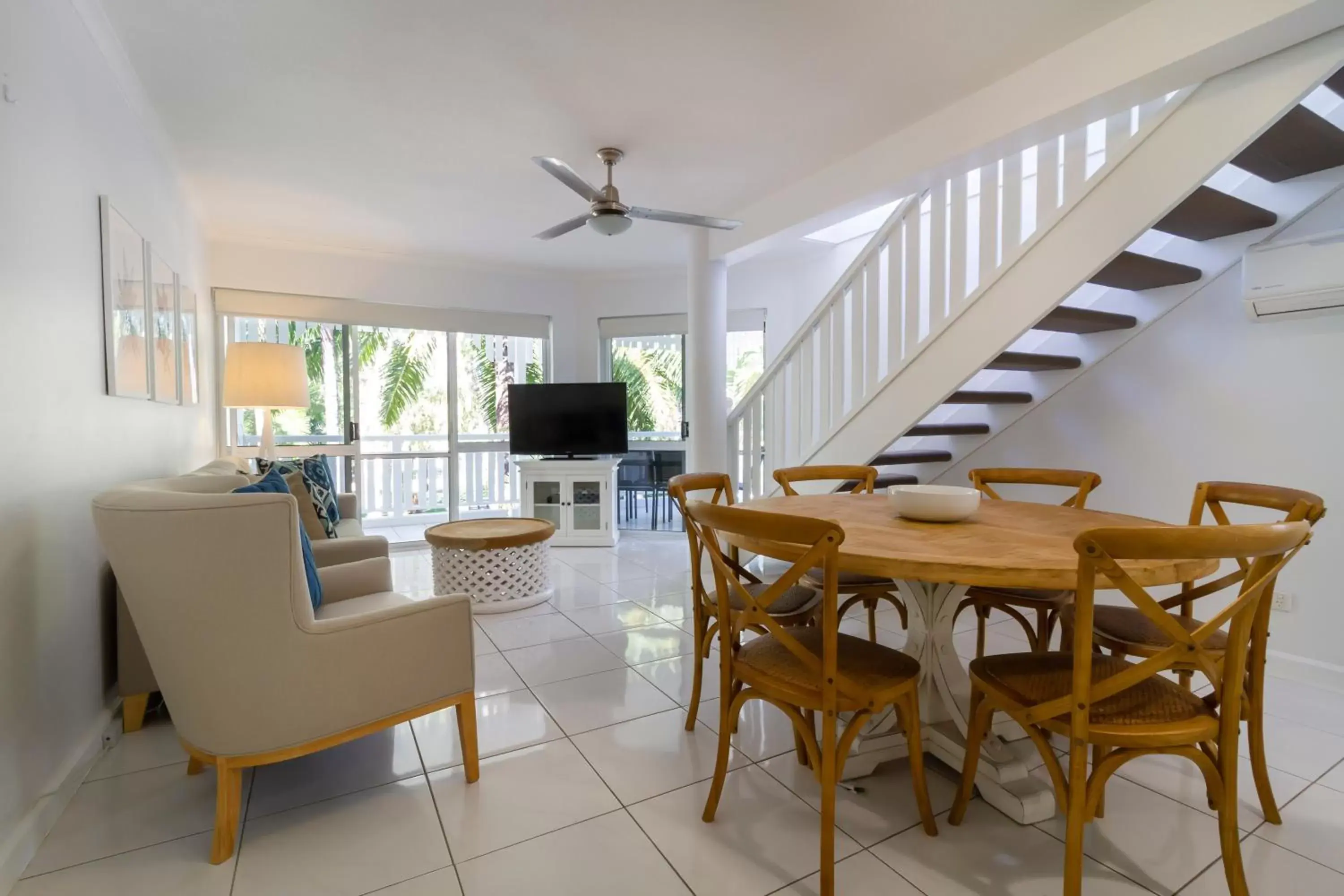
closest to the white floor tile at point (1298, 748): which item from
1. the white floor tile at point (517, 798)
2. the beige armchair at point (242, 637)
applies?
the white floor tile at point (517, 798)

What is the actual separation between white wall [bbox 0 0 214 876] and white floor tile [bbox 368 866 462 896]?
2.83ft

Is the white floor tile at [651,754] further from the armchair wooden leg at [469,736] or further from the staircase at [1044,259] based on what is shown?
the staircase at [1044,259]

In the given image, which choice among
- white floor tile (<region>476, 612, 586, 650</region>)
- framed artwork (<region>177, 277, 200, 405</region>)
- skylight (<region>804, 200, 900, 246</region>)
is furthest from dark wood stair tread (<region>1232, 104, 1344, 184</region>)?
framed artwork (<region>177, 277, 200, 405</region>)

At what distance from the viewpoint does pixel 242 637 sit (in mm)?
1463

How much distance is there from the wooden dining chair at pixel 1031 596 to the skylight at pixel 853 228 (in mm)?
2665

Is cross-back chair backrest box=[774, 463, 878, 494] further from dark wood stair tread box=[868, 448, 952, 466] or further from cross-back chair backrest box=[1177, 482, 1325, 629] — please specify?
cross-back chair backrest box=[1177, 482, 1325, 629]

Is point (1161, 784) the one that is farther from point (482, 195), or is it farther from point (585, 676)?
point (482, 195)

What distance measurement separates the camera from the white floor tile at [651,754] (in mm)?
1812

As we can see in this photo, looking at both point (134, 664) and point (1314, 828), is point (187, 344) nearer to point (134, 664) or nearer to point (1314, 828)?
point (134, 664)

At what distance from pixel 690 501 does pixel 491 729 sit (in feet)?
3.71

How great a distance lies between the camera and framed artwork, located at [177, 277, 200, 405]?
10.3 ft

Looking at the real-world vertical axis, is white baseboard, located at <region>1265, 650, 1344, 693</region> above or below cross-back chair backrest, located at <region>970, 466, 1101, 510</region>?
below

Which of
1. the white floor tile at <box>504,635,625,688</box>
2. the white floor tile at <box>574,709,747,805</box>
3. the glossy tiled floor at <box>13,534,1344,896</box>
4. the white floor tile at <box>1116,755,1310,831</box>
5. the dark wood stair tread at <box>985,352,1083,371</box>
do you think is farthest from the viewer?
the dark wood stair tread at <box>985,352,1083,371</box>

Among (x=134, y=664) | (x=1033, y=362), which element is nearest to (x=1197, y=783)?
(x=1033, y=362)
